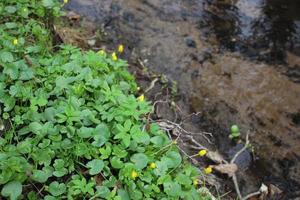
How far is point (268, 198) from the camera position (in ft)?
10.9

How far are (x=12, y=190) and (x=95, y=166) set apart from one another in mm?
441

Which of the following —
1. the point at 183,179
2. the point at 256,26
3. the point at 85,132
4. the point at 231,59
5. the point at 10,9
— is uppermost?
the point at 10,9

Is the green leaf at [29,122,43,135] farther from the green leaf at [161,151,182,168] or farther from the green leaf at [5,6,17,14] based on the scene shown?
the green leaf at [5,6,17,14]

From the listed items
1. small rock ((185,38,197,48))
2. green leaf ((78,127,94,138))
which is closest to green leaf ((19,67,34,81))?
green leaf ((78,127,94,138))

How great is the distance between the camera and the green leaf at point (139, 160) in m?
2.34

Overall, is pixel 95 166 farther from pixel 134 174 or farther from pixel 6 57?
pixel 6 57

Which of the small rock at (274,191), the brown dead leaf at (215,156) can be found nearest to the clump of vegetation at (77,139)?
the brown dead leaf at (215,156)

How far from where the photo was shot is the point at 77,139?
7.81 ft

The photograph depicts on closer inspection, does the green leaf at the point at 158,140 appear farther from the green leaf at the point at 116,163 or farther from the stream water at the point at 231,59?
the stream water at the point at 231,59

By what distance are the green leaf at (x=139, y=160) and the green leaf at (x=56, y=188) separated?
41 cm

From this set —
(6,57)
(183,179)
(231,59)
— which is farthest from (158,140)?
(231,59)

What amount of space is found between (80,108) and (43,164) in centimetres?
43

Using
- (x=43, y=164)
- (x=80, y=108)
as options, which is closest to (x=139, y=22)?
(x=80, y=108)

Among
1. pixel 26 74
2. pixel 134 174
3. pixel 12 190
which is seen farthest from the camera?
pixel 26 74
